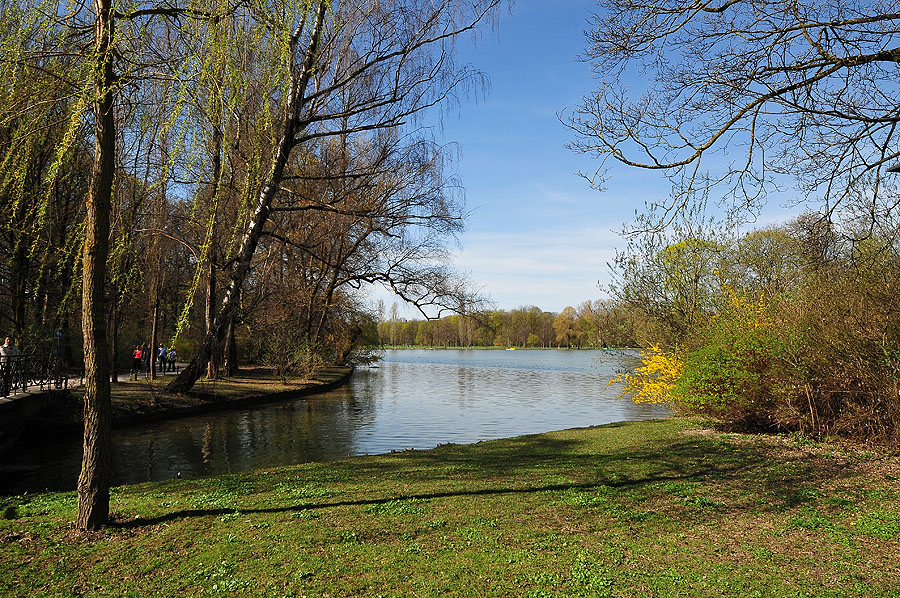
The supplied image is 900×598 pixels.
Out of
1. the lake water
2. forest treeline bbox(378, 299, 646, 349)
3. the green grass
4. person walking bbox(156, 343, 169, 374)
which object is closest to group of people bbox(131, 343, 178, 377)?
person walking bbox(156, 343, 169, 374)

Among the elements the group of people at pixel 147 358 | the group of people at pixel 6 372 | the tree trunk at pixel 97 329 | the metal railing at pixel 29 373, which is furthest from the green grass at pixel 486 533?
the group of people at pixel 147 358

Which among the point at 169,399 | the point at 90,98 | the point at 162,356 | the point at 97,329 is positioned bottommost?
the point at 169,399

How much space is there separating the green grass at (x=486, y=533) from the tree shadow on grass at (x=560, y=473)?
5 cm

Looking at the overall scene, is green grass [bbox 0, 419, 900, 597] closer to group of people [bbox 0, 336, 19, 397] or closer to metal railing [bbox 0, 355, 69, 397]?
group of people [bbox 0, 336, 19, 397]

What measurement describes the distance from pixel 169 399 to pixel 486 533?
14.5 metres

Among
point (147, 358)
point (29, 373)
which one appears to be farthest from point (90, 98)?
point (147, 358)

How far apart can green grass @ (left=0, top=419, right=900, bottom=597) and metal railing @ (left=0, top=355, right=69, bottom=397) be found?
7442 millimetres

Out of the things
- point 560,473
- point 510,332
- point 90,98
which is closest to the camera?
point 90,98

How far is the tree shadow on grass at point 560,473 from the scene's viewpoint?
6625 mm

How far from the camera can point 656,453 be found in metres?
9.42

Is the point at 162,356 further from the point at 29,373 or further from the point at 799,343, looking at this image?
the point at 799,343

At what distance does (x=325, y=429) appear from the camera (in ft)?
49.2

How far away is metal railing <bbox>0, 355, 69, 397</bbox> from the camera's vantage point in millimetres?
12688

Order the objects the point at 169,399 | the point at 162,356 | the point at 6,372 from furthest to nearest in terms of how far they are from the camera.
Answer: the point at 162,356 → the point at 169,399 → the point at 6,372
